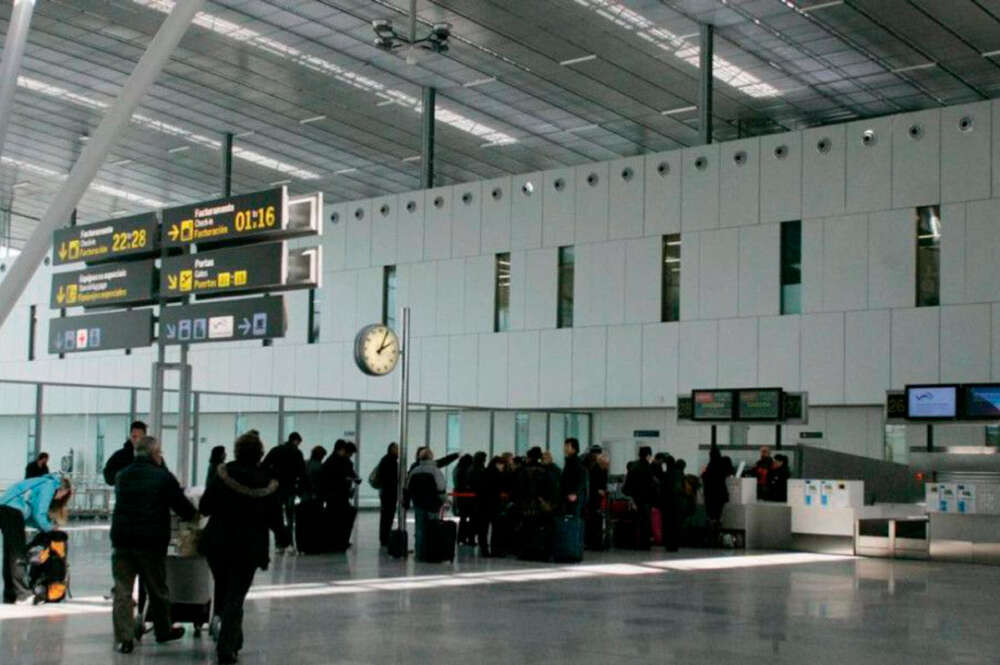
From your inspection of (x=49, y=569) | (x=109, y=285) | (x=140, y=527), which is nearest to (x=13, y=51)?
(x=140, y=527)

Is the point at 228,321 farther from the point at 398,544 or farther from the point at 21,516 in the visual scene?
the point at 398,544

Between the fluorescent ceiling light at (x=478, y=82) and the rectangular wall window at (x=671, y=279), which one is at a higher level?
the fluorescent ceiling light at (x=478, y=82)

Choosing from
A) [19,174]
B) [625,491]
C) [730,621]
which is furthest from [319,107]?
[730,621]

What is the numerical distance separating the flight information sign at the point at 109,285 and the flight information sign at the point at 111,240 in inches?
6.1

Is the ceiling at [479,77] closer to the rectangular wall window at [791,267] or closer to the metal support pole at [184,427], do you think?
the rectangular wall window at [791,267]

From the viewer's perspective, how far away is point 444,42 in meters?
27.2

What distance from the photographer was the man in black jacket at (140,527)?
9.58 m

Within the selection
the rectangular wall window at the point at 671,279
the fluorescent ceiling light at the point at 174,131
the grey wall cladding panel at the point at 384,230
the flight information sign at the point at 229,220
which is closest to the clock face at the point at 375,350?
the flight information sign at the point at 229,220

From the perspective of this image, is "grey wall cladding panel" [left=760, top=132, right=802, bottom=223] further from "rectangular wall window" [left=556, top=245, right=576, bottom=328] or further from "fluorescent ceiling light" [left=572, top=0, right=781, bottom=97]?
"rectangular wall window" [left=556, top=245, right=576, bottom=328]

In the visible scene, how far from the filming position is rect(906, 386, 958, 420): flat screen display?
22.2 m

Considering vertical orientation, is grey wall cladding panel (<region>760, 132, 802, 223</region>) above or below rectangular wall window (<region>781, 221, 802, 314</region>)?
above

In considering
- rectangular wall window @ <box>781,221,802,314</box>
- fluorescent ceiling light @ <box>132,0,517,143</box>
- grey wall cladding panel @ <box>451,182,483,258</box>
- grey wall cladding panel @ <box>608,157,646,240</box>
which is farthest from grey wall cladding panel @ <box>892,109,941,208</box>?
fluorescent ceiling light @ <box>132,0,517,143</box>

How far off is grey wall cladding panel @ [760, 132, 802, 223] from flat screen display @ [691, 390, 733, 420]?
7838mm

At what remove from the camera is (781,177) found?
3153 cm
